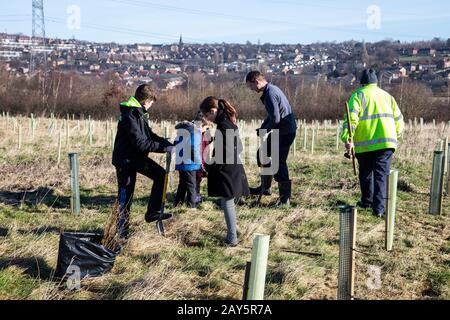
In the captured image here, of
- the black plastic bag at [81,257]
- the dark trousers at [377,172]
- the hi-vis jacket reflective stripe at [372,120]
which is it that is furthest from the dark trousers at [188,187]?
the black plastic bag at [81,257]

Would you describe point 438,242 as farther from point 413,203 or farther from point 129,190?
point 129,190

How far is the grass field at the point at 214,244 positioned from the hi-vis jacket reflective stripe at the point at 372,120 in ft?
3.06

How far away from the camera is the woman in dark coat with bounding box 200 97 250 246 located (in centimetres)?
520

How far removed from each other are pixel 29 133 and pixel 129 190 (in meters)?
11.7

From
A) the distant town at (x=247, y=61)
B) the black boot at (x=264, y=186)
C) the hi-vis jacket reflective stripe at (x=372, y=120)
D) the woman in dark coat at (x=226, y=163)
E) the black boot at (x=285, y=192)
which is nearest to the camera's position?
the woman in dark coat at (x=226, y=163)

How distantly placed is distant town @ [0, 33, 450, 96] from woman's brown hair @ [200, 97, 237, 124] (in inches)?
1247

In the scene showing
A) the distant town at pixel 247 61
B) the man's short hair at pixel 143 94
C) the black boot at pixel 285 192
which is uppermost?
the distant town at pixel 247 61

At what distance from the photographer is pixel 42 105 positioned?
39750mm

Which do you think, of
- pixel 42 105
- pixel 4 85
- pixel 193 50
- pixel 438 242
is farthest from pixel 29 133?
pixel 193 50

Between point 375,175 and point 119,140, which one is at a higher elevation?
point 119,140

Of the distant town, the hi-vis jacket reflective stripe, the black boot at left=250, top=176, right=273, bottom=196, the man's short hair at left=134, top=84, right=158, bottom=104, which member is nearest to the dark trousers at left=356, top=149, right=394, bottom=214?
the hi-vis jacket reflective stripe

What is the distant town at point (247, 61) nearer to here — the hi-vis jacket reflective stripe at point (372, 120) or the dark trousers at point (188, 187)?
the hi-vis jacket reflective stripe at point (372, 120)

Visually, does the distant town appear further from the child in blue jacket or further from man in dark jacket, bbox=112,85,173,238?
man in dark jacket, bbox=112,85,173,238

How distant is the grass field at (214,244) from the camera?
429 centimetres
